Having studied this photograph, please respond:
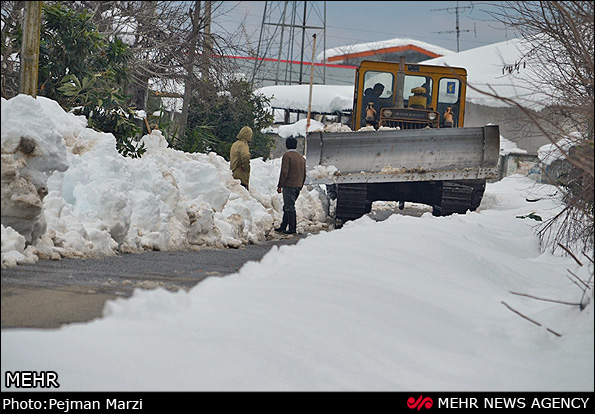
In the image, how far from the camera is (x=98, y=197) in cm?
765

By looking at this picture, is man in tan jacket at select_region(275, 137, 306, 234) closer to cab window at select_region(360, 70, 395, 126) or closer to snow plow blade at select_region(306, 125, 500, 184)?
snow plow blade at select_region(306, 125, 500, 184)

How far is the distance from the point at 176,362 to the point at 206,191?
7.21 m

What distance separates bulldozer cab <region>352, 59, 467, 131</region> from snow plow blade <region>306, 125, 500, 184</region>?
2061 millimetres

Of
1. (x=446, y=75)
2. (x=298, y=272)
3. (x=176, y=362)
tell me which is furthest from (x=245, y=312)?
(x=446, y=75)

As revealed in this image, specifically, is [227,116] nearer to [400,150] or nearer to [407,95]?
[407,95]

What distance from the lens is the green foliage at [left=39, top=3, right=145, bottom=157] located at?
465 inches

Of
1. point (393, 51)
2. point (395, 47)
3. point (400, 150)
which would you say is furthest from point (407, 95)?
point (393, 51)

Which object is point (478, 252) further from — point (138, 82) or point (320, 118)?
point (320, 118)

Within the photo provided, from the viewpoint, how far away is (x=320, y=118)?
3841cm

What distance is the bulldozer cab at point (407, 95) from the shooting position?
50.2 feet

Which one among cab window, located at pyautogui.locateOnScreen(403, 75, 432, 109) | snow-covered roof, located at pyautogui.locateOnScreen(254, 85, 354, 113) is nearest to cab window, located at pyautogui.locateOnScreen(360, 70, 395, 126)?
cab window, located at pyautogui.locateOnScreen(403, 75, 432, 109)

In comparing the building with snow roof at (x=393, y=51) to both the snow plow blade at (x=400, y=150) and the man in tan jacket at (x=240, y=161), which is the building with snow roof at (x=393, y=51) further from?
the man in tan jacket at (x=240, y=161)

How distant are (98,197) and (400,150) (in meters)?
6.42
